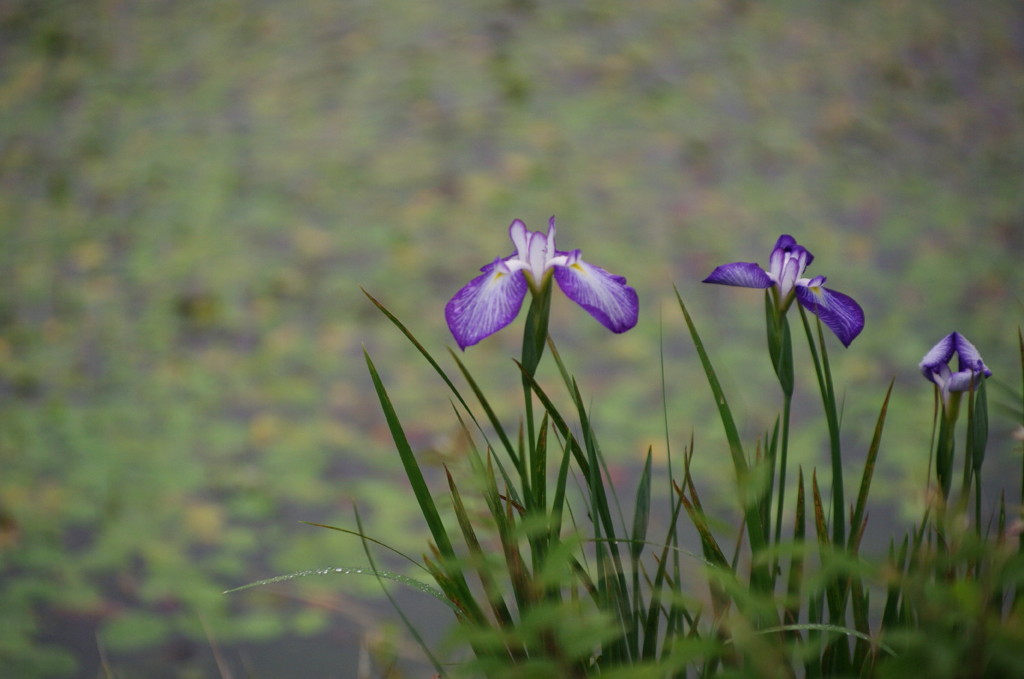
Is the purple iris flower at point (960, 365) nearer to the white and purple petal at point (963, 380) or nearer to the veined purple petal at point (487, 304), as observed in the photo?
the white and purple petal at point (963, 380)

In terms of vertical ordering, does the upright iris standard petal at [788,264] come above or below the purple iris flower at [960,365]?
above

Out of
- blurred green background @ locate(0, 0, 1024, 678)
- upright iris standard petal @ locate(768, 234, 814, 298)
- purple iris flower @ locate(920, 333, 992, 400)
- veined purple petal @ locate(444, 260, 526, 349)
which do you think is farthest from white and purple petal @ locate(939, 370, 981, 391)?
blurred green background @ locate(0, 0, 1024, 678)

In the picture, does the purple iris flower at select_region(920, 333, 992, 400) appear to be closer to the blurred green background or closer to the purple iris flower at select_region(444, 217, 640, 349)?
the purple iris flower at select_region(444, 217, 640, 349)

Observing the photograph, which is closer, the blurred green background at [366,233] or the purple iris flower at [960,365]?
the purple iris flower at [960,365]

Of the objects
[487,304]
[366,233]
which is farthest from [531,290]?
[366,233]

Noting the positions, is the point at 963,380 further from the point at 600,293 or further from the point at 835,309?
the point at 600,293

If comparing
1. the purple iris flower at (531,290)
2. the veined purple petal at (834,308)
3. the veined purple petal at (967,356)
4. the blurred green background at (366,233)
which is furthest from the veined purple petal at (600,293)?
the blurred green background at (366,233)

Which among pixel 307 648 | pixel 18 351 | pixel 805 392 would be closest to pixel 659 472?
pixel 805 392
